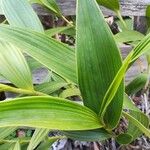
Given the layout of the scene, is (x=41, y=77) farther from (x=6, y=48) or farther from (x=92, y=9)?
(x=92, y=9)

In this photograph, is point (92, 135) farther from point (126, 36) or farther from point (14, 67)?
point (126, 36)

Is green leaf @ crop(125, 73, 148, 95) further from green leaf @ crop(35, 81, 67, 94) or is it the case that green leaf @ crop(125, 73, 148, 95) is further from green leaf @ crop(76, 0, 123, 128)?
green leaf @ crop(76, 0, 123, 128)

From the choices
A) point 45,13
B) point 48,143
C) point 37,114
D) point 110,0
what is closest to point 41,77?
point 45,13

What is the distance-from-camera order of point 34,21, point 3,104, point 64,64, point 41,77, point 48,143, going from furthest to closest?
point 41,77
point 48,143
point 34,21
point 64,64
point 3,104

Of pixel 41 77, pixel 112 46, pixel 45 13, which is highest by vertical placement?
pixel 112 46

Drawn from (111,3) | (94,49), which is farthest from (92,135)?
(111,3)

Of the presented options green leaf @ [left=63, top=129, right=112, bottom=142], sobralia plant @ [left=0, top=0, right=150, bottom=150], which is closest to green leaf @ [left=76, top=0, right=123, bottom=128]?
sobralia plant @ [left=0, top=0, right=150, bottom=150]
